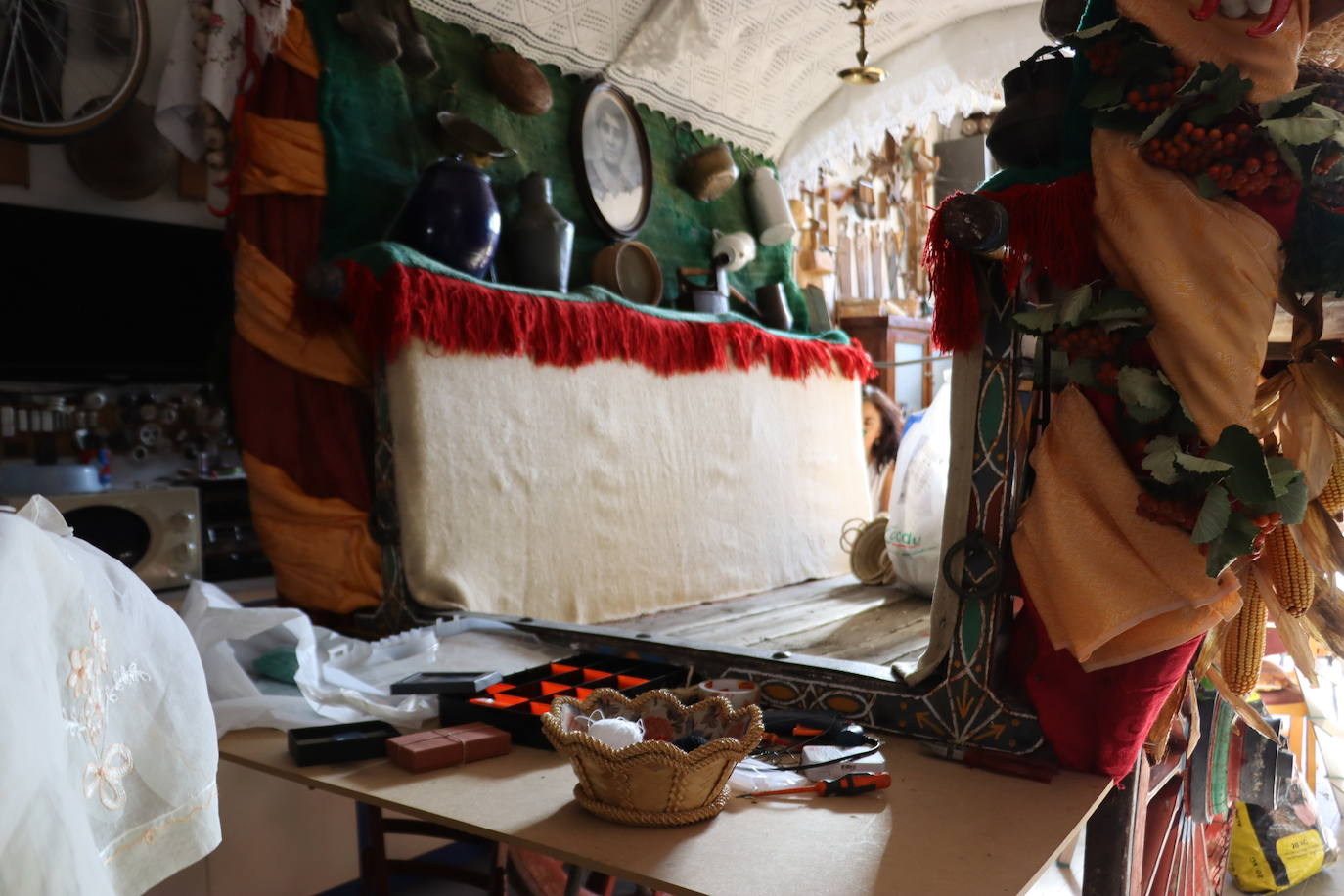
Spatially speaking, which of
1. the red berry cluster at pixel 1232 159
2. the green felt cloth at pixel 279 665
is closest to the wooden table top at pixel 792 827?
the green felt cloth at pixel 279 665

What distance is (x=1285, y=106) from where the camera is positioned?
1.30 m

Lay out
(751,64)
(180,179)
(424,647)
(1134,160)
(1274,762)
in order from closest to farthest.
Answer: (1134,160) → (424,647) → (1274,762) → (180,179) → (751,64)

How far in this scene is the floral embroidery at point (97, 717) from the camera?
32.5 inches

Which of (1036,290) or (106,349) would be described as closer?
(1036,290)

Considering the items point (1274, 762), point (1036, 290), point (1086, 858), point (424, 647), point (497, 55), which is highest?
point (497, 55)

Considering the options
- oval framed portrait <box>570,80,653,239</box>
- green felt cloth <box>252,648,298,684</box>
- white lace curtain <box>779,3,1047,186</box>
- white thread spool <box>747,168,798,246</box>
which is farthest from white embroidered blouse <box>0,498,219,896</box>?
white thread spool <box>747,168,798,246</box>

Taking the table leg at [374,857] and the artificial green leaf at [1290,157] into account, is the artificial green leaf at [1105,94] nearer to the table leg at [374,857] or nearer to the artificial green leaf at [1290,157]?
the artificial green leaf at [1290,157]

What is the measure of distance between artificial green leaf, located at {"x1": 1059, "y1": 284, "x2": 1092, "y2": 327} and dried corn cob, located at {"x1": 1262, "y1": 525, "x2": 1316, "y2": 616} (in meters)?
0.46

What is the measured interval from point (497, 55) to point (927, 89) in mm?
1515

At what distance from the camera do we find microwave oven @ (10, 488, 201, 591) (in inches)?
97.8

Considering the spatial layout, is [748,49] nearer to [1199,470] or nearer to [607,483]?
[607,483]

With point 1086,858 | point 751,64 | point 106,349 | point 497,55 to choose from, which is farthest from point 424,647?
point 751,64

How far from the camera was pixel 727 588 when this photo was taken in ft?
10.2

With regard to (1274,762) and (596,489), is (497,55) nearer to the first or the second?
(596,489)
